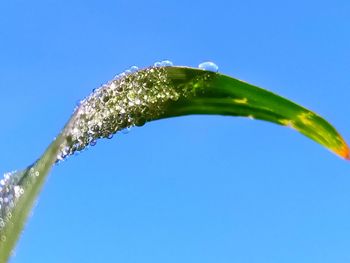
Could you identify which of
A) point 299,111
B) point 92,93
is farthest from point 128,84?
point 299,111

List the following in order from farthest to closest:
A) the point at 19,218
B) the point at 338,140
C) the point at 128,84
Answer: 1. the point at 338,140
2. the point at 128,84
3. the point at 19,218

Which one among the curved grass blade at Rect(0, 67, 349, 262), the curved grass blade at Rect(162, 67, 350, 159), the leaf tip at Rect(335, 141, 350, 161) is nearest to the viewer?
the curved grass blade at Rect(0, 67, 349, 262)

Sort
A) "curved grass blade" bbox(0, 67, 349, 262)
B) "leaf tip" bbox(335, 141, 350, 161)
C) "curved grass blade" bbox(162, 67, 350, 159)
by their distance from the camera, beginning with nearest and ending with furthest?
"curved grass blade" bbox(0, 67, 349, 262) < "curved grass blade" bbox(162, 67, 350, 159) < "leaf tip" bbox(335, 141, 350, 161)

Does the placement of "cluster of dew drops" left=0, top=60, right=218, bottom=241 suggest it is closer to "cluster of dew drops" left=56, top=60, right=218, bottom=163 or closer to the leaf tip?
"cluster of dew drops" left=56, top=60, right=218, bottom=163

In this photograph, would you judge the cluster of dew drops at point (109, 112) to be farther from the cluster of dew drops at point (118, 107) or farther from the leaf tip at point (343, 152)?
the leaf tip at point (343, 152)

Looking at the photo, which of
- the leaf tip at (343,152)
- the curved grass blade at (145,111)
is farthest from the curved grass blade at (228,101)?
the leaf tip at (343,152)

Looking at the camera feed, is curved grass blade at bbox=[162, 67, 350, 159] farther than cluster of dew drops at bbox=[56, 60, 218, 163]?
Yes

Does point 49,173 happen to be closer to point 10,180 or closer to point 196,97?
point 10,180

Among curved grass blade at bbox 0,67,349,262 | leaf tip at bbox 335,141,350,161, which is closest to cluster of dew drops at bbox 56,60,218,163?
curved grass blade at bbox 0,67,349,262
